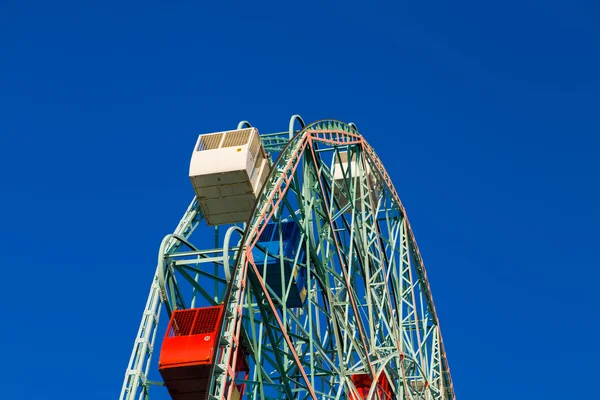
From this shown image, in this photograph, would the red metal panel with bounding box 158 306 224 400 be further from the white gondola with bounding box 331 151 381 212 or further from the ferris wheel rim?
the white gondola with bounding box 331 151 381 212

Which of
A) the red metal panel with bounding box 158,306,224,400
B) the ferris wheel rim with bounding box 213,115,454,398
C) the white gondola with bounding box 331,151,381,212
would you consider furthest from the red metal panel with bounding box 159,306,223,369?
the white gondola with bounding box 331,151,381,212

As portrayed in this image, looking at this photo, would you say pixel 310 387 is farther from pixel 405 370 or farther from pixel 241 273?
pixel 405 370

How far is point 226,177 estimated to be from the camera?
28250mm

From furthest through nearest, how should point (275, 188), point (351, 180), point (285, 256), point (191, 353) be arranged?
1. point (351, 180)
2. point (285, 256)
3. point (275, 188)
4. point (191, 353)

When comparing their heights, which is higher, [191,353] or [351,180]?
[351,180]

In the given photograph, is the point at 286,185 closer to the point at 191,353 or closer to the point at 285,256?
the point at 285,256

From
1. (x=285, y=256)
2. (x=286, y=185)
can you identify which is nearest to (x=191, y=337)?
(x=286, y=185)

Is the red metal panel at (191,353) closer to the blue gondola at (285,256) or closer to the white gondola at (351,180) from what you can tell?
the blue gondola at (285,256)

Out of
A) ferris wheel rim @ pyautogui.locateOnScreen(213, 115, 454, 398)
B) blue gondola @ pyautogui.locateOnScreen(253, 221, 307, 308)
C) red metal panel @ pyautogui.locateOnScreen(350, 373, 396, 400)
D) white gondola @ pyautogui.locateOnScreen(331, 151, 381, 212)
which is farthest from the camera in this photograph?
white gondola @ pyautogui.locateOnScreen(331, 151, 381, 212)

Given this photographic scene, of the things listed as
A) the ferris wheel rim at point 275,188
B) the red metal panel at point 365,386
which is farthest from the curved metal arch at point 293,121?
the red metal panel at point 365,386

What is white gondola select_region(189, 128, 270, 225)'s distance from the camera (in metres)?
28.2

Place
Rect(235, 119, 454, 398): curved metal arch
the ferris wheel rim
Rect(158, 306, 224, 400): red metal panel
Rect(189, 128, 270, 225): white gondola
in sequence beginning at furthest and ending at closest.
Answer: Rect(189, 128, 270, 225): white gondola < Rect(235, 119, 454, 398): curved metal arch < the ferris wheel rim < Rect(158, 306, 224, 400): red metal panel

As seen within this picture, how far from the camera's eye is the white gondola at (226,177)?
28250 mm

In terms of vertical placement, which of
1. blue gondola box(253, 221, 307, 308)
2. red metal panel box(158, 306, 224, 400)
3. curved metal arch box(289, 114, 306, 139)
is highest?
curved metal arch box(289, 114, 306, 139)
